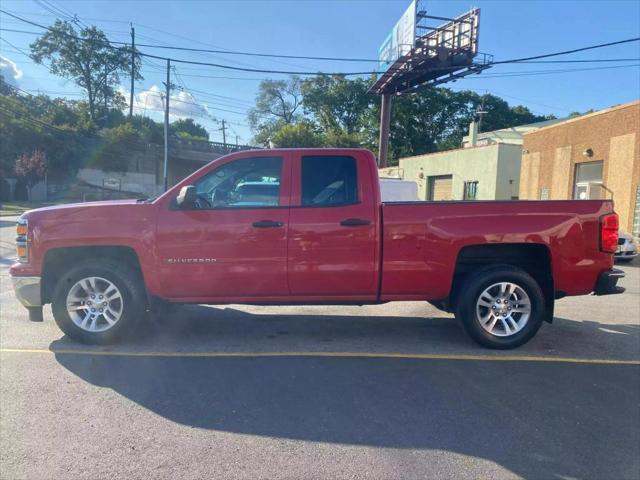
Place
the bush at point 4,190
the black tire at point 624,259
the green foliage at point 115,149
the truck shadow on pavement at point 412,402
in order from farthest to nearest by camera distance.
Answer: the green foliage at point 115,149 < the bush at point 4,190 < the black tire at point 624,259 < the truck shadow on pavement at point 412,402

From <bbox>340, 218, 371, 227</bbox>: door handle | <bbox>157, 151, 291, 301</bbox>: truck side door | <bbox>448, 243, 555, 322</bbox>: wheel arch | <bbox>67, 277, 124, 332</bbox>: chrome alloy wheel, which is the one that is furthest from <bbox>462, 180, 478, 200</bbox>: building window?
<bbox>67, 277, 124, 332</bbox>: chrome alloy wheel

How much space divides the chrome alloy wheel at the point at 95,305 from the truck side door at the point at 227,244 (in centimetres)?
59

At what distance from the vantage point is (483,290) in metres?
5.16

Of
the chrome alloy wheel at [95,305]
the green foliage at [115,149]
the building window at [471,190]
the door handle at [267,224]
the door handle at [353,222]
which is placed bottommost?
the chrome alloy wheel at [95,305]

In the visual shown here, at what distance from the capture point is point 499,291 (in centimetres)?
524

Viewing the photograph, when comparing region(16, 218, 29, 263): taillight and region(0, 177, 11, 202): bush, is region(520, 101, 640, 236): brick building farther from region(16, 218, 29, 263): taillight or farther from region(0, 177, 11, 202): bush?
region(0, 177, 11, 202): bush

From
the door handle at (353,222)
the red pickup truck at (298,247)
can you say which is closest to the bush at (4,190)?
the red pickup truck at (298,247)

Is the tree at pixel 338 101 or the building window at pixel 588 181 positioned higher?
the tree at pixel 338 101

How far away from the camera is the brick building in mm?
16016

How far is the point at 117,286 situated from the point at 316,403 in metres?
2.56

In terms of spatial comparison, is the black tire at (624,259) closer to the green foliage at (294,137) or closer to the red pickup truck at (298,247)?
the red pickup truck at (298,247)

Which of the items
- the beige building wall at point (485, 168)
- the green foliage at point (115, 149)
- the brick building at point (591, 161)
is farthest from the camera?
the green foliage at point (115, 149)

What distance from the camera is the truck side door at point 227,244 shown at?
4977mm

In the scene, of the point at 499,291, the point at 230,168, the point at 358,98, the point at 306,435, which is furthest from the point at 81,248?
the point at 358,98
